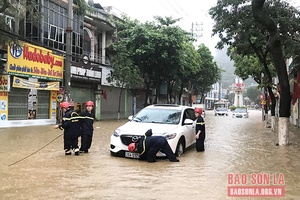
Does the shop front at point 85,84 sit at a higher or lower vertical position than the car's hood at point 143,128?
higher

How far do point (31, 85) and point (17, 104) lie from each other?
1.39 metres

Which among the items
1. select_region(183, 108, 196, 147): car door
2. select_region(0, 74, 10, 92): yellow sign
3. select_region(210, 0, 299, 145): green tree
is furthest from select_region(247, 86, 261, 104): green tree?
select_region(183, 108, 196, 147): car door

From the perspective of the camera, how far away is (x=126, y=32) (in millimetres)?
30125

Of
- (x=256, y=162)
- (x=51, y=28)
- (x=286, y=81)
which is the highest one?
(x=51, y=28)

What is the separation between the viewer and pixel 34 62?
67.6 feet

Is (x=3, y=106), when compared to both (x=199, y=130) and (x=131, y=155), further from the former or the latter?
(x=199, y=130)

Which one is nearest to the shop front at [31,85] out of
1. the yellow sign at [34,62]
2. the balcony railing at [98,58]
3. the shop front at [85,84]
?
the yellow sign at [34,62]

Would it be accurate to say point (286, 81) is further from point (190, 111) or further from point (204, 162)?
point (204, 162)

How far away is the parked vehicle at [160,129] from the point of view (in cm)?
894

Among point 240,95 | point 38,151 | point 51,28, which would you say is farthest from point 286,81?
point 240,95

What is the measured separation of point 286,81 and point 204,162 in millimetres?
5338

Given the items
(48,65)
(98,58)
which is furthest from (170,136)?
(98,58)

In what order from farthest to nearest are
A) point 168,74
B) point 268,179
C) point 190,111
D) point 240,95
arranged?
point 240,95
point 168,74
point 190,111
point 268,179

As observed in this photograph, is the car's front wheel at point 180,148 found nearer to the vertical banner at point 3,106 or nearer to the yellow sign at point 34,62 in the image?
the yellow sign at point 34,62
